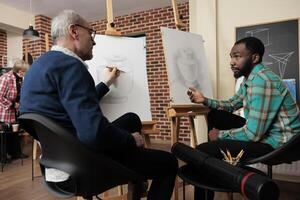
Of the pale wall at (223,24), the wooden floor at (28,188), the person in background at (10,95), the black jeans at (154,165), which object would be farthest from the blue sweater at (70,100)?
the person in background at (10,95)

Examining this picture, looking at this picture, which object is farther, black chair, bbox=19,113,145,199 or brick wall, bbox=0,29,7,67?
brick wall, bbox=0,29,7,67

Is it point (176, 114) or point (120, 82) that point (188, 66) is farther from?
point (120, 82)

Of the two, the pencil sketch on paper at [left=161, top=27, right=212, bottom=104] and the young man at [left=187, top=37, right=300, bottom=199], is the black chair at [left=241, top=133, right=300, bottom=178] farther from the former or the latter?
the pencil sketch on paper at [left=161, top=27, right=212, bottom=104]

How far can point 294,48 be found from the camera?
9.05 feet

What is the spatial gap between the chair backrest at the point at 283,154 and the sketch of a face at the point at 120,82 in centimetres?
99

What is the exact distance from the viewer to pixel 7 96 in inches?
149

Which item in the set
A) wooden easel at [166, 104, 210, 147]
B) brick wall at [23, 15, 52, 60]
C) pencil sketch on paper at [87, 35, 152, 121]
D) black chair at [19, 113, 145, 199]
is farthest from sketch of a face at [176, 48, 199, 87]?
brick wall at [23, 15, 52, 60]

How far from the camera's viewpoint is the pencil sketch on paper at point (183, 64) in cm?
227

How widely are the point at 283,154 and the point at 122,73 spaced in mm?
1224

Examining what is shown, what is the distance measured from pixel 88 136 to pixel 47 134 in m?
0.17

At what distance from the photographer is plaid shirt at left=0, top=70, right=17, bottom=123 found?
3756mm

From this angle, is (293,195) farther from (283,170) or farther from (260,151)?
(260,151)

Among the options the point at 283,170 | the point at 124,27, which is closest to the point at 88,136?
the point at 283,170

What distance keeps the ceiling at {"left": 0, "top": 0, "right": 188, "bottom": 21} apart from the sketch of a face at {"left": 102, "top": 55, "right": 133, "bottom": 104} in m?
3.14
